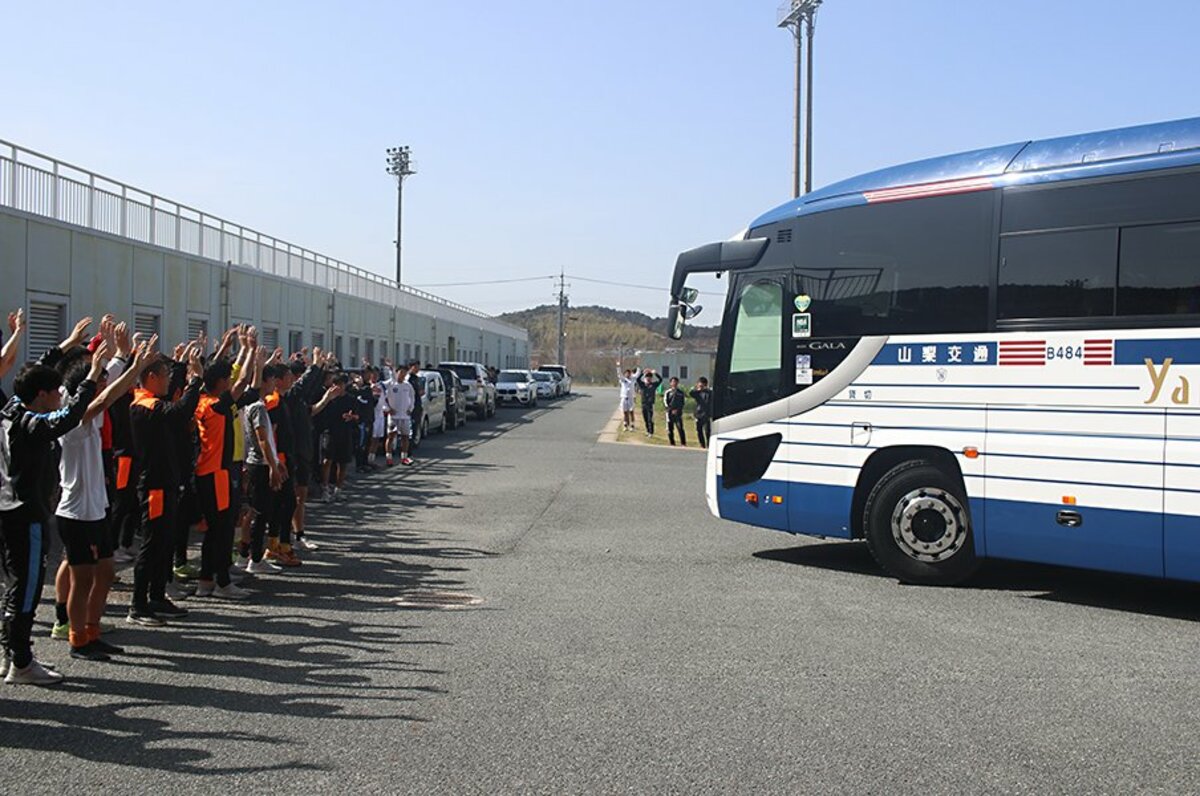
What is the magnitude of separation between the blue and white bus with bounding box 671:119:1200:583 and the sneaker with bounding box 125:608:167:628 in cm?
578

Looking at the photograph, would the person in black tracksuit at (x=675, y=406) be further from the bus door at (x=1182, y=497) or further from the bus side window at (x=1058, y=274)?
the bus door at (x=1182, y=497)

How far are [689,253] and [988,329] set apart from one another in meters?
3.61

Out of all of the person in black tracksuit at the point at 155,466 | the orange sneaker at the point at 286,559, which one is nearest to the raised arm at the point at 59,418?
the person in black tracksuit at the point at 155,466

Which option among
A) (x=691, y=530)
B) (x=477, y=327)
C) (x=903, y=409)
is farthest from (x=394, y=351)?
(x=903, y=409)

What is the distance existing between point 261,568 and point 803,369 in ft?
18.2

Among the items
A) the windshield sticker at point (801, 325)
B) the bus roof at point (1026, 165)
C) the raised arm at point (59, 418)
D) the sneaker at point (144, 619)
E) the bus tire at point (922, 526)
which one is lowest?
the sneaker at point (144, 619)

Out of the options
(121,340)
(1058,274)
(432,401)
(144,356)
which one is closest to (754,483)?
(1058,274)

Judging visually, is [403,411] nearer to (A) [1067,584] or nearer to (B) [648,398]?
(B) [648,398]

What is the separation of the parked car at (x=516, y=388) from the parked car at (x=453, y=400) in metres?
16.4

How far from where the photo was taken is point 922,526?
10383 mm

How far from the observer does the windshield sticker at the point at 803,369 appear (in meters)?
11.2

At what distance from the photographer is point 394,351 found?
51.0 m

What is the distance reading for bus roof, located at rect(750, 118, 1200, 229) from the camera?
364 inches

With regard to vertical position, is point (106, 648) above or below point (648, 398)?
below
